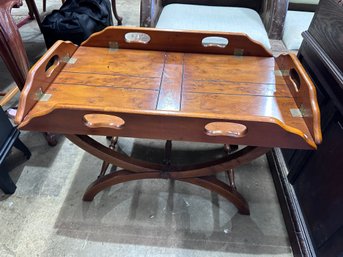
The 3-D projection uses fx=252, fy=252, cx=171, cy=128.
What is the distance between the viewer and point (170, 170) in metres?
1.02

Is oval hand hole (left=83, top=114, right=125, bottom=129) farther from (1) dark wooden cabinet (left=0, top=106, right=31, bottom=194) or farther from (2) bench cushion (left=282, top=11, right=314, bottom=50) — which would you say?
(2) bench cushion (left=282, top=11, right=314, bottom=50)

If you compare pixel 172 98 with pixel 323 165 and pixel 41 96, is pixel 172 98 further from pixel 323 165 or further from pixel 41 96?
pixel 323 165

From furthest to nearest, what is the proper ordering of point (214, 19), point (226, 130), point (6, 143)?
point (214, 19) → point (6, 143) → point (226, 130)

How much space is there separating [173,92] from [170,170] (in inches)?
12.9

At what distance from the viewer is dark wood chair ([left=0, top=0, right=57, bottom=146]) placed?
1122mm

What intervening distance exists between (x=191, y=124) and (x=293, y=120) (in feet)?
1.10

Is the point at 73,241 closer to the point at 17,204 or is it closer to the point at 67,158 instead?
the point at 17,204

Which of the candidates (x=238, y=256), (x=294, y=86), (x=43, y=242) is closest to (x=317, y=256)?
(x=238, y=256)

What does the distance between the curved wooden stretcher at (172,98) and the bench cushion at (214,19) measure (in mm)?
309

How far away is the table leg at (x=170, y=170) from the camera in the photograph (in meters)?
0.89

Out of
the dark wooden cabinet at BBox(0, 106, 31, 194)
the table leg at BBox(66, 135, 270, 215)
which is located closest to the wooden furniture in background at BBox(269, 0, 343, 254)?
the table leg at BBox(66, 135, 270, 215)

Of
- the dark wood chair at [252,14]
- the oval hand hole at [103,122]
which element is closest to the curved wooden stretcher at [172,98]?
the oval hand hole at [103,122]

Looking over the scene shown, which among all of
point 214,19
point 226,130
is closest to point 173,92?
point 226,130

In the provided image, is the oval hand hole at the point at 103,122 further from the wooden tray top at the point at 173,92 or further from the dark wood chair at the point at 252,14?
the dark wood chair at the point at 252,14
